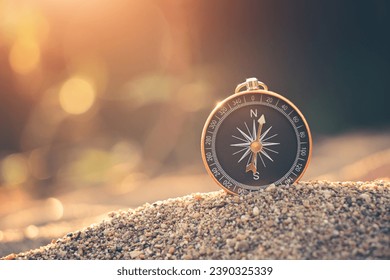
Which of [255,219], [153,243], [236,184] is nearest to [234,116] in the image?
[236,184]

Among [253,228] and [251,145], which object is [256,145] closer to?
[251,145]

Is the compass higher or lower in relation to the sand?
higher

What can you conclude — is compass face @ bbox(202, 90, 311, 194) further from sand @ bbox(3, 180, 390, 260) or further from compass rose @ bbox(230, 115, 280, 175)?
sand @ bbox(3, 180, 390, 260)

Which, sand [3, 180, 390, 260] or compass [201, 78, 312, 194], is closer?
sand [3, 180, 390, 260]

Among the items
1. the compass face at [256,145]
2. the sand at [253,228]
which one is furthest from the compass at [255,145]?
the sand at [253,228]

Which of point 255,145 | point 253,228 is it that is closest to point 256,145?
point 255,145

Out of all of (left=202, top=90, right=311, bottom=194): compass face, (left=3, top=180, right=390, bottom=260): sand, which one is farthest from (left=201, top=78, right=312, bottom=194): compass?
(left=3, top=180, right=390, bottom=260): sand

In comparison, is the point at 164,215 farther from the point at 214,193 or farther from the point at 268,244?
the point at 268,244
